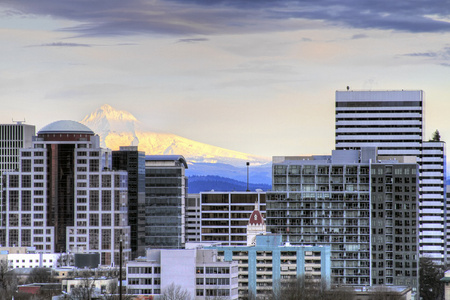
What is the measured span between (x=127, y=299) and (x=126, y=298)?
21.4 inches

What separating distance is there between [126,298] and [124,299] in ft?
5.77

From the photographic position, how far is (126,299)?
650 feet

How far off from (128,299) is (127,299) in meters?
1.01

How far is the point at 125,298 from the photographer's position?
198875 millimetres

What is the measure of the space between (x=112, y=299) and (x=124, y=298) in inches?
95.4

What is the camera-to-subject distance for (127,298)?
199375 mm

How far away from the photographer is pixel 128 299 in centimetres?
19950

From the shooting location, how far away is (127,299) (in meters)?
198

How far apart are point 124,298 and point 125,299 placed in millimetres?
662

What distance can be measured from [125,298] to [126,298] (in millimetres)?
192

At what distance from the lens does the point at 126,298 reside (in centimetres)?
19900

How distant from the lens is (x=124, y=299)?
197 meters

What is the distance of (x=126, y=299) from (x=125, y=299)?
0.29m
